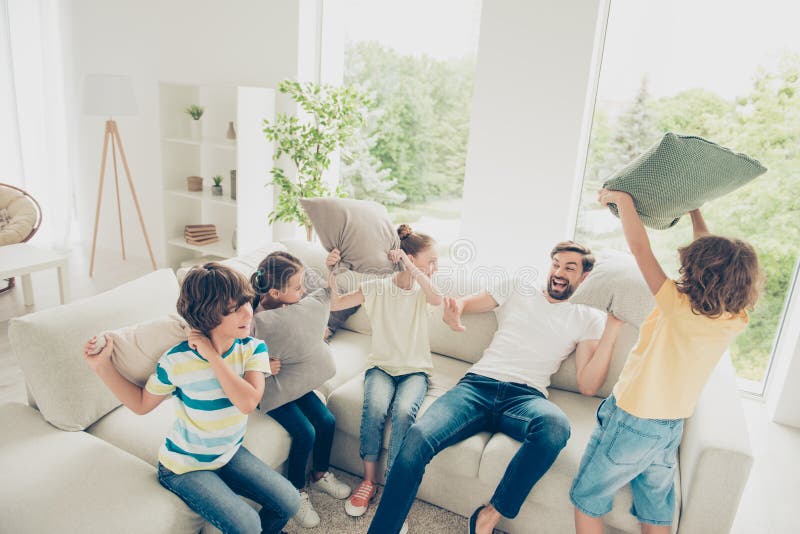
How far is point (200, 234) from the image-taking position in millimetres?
4129

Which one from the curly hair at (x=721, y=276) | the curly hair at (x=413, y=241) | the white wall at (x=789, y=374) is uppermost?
the curly hair at (x=721, y=276)

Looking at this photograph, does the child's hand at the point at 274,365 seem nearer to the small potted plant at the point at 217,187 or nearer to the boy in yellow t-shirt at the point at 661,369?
the boy in yellow t-shirt at the point at 661,369

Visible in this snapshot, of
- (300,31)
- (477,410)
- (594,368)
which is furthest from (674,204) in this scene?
(300,31)

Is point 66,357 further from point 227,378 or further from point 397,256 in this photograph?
point 397,256

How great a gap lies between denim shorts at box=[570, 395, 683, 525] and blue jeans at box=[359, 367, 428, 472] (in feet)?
1.91

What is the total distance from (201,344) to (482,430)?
101 cm

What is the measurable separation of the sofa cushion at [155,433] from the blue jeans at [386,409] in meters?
0.28

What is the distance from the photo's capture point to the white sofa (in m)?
1.47

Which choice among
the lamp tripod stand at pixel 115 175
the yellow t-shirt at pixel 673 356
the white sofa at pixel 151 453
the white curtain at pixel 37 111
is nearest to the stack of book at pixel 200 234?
the lamp tripod stand at pixel 115 175

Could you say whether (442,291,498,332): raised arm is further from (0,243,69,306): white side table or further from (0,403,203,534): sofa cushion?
(0,243,69,306): white side table

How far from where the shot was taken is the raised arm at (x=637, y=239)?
5.01 ft

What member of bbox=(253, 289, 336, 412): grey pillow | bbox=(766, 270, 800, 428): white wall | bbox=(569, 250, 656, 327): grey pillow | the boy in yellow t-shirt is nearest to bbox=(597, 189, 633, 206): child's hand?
the boy in yellow t-shirt

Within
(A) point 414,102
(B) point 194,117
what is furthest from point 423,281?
(B) point 194,117

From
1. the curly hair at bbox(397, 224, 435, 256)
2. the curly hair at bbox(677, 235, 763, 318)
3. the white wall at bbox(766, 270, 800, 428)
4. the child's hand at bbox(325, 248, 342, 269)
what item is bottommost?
the white wall at bbox(766, 270, 800, 428)
